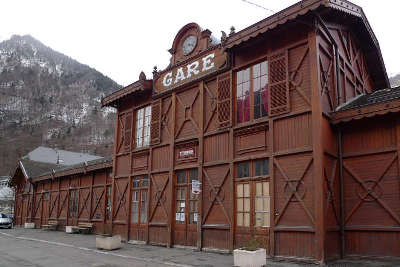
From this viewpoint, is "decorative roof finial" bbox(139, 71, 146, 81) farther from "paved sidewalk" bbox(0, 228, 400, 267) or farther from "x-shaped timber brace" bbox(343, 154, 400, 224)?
"x-shaped timber brace" bbox(343, 154, 400, 224)

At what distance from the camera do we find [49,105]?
11044cm

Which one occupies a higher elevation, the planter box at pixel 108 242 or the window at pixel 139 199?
the window at pixel 139 199

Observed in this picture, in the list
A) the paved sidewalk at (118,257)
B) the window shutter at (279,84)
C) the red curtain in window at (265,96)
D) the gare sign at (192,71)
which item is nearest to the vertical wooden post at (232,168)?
the paved sidewalk at (118,257)

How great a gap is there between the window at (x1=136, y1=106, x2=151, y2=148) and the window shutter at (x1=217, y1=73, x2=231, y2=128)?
4.71m

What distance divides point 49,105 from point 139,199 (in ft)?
337

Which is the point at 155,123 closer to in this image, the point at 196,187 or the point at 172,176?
the point at 172,176

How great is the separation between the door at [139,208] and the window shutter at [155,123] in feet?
5.73

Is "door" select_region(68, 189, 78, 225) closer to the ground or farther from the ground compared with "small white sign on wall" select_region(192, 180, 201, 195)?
closer to the ground

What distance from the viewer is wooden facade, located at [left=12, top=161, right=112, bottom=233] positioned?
2127cm

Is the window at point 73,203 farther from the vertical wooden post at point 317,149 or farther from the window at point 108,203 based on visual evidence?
the vertical wooden post at point 317,149

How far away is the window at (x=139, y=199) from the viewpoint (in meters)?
16.6

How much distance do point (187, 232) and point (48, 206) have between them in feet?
56.6

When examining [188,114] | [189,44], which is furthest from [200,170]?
[189,44]

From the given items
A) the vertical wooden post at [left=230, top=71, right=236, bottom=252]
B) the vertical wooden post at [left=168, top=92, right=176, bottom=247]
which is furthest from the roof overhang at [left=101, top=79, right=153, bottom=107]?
the vertical wooden post at [left=230, top=71, right=236, bottom=252]
